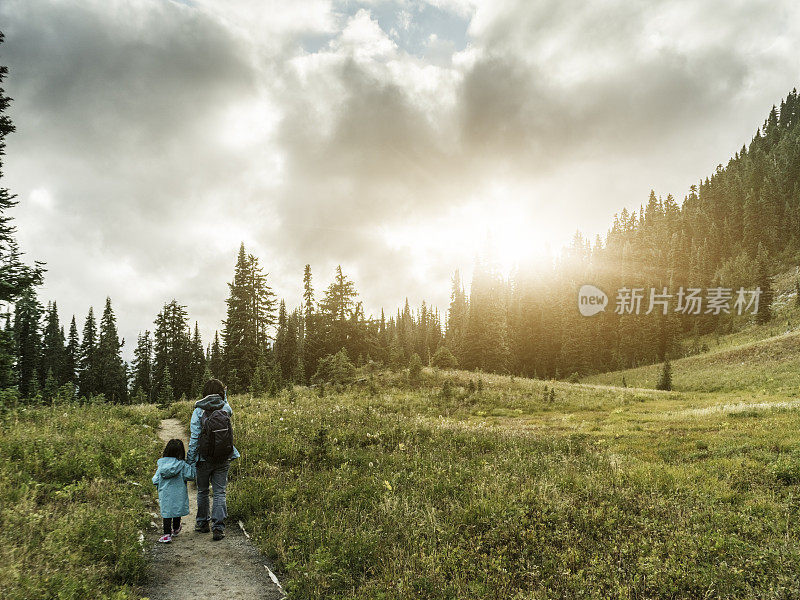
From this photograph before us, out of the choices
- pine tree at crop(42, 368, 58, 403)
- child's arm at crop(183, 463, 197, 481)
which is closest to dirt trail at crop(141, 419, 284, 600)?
child's arm at crop(183, 463, 197, 481)

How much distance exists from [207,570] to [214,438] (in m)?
2.06

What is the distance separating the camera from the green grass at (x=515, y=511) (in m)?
5.38

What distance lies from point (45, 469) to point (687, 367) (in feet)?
214

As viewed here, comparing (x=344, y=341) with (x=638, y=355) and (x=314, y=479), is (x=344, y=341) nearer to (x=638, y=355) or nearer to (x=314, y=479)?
(x=314, y=479)

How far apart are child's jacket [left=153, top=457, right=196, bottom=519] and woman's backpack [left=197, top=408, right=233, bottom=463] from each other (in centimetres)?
44

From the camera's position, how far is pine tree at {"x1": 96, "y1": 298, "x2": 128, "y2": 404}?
195 feet

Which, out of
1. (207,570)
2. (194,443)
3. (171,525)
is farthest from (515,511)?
(171,525)

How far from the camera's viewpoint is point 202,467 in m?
7.25

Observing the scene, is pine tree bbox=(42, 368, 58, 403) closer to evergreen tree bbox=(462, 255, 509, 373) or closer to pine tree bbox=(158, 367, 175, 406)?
pine tree bbox=(158, 367, 175, 406)

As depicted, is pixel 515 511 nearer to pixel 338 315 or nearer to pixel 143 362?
pixel 338 315

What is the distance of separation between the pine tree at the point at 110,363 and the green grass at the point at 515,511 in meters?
60.2

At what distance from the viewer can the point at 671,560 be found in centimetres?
575

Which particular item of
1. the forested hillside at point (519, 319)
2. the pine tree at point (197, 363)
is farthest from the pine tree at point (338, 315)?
the pine tree at point (197, 363)

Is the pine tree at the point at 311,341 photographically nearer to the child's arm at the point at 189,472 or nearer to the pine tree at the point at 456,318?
the pine tree at the point at 456,318
